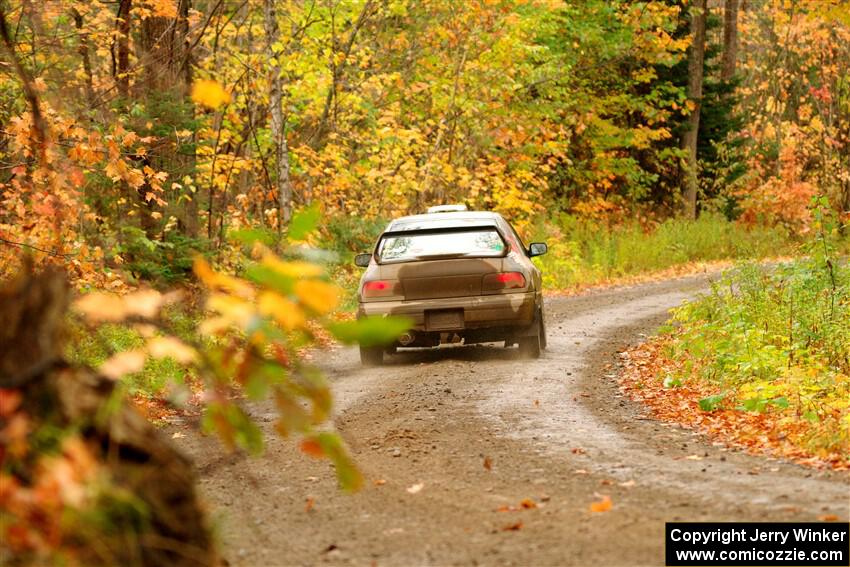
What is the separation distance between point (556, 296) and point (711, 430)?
48.6 feet

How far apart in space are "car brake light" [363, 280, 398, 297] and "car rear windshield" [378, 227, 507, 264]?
0.27 meters

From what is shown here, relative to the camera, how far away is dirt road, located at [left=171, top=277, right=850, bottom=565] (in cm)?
535

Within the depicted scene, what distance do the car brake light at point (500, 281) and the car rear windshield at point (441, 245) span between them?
10.3 inches

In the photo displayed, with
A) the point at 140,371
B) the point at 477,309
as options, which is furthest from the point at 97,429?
the point at 477,309

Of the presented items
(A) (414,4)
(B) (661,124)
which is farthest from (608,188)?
(A) (414,4)

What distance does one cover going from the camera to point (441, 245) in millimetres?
13438

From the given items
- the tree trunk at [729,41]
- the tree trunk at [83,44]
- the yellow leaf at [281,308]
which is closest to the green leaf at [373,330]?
the yellow leaf at [281,308]

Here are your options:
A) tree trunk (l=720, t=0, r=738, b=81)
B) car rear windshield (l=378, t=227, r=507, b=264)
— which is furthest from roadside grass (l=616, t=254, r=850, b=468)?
tree trunk (l=720, t=0, r=738, b=81)

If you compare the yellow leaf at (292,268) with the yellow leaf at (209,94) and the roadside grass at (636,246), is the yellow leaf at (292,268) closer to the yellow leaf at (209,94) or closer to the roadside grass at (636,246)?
the yellow leaf at (209,94)

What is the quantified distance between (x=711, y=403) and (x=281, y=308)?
7.29 metres

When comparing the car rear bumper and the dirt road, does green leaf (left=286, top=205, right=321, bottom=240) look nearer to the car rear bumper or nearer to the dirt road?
the dirt road

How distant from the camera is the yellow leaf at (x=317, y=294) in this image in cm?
340

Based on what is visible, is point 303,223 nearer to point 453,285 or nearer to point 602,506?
point 602,506

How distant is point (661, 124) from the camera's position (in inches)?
1394
